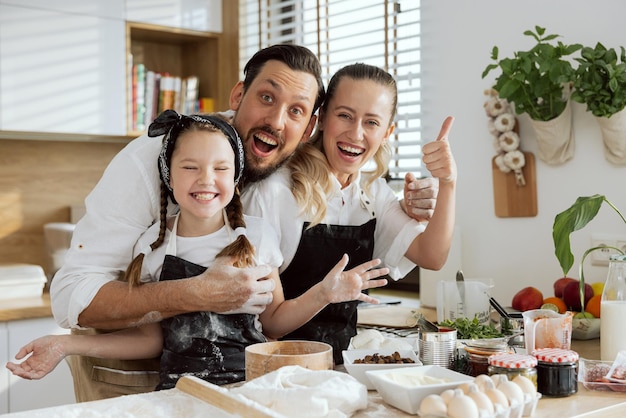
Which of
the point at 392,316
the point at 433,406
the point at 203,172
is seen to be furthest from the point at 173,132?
the point at 392,316

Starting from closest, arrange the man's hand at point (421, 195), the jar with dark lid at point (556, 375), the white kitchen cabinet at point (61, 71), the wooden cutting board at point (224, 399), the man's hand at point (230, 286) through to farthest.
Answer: the wooden cutting board at point (224, 399) < the jar with dark lid at point (556, 375) < the man's hand at point (230, 286) < the man's hand at point (421, 195) < the white kitchen cabinet at point (61, 71)

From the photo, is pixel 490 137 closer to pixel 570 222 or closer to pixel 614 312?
pixel 570 222

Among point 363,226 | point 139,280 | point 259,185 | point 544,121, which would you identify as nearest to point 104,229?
point 139,280

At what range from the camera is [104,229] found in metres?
1.71

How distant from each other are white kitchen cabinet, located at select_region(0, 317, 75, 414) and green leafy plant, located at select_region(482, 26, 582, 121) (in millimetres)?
1850

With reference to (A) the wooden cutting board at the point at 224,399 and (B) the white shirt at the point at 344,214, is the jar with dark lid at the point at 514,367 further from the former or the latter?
(B) the white shirt at the point at 344,214

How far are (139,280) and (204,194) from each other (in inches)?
9.3

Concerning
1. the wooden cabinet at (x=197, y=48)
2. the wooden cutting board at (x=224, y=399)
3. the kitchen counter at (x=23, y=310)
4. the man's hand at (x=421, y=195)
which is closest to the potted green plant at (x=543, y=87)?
the man's hand at (x=421, y=195)

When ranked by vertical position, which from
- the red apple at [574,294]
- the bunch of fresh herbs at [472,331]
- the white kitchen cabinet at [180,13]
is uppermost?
the white kitchen cabinet at [180,13]

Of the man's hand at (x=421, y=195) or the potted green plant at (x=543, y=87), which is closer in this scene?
the man's hand at (x=421, y=195)

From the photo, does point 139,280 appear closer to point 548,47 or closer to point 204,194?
point 204,194

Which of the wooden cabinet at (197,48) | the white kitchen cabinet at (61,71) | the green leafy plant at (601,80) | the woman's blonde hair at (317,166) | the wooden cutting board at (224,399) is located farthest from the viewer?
the wooden cabinet at (197,48)

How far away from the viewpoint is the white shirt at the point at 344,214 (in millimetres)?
1816

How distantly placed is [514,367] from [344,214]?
736 mm
